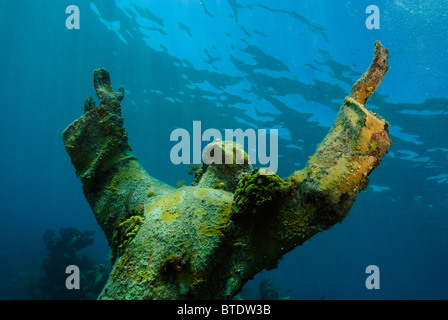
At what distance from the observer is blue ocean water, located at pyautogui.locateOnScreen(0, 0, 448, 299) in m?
12.5

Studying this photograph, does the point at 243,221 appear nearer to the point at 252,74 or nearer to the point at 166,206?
the point at 166,206

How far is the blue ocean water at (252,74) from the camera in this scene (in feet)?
40.9

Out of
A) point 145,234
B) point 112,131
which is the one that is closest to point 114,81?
point 112,131

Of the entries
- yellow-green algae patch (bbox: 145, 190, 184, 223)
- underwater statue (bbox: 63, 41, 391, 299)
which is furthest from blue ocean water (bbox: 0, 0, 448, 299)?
underwater statue (bbox: 63, 41, 391, 299)

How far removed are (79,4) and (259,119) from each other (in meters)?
17.6

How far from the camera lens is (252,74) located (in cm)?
1698

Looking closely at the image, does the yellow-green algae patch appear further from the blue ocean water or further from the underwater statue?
the blue ocean water

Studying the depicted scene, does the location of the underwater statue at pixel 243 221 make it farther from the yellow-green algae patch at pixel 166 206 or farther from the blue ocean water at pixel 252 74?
the blue ocean water at pixel 252 74

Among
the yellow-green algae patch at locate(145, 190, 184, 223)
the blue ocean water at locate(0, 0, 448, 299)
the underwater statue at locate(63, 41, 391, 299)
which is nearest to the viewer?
the underwater statue at locate(63, 41, 391, 299)

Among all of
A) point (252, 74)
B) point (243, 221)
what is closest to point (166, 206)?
point (243, 221)

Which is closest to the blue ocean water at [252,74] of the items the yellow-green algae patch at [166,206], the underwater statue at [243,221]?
the yellow-green algae patch at [166,206]

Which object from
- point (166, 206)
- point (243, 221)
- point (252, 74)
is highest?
point (252, 74)

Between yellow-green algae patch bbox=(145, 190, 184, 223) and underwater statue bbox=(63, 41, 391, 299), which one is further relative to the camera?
yellow-green algae patch bbox=(145, 190, 184, 223)

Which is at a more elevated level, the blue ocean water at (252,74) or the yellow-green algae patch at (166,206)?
the blue ocean water at (252,74)
